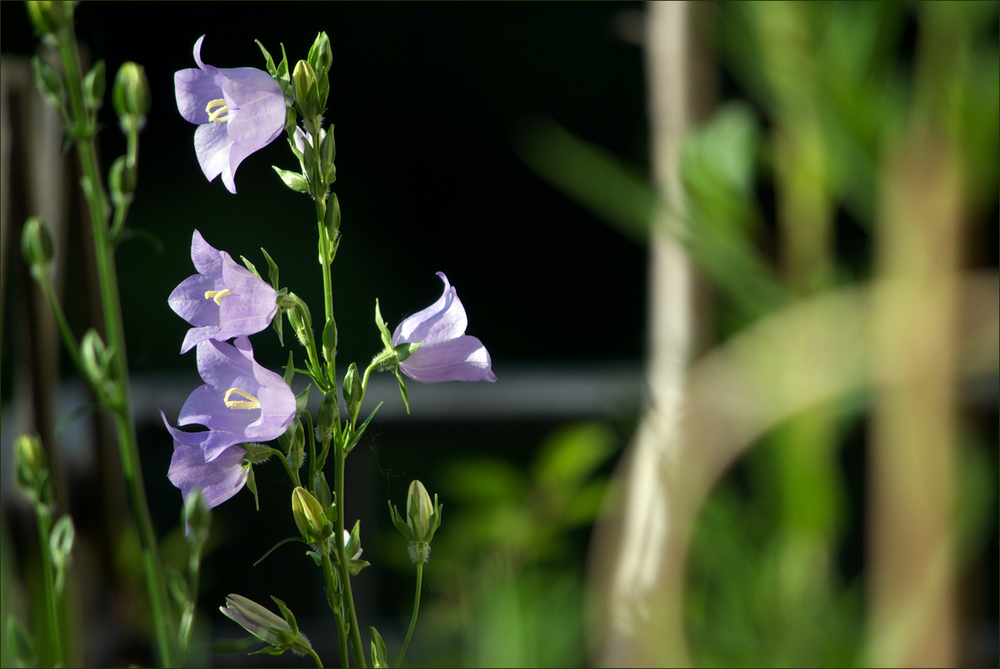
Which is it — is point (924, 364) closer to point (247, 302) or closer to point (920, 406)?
point (920, 406)

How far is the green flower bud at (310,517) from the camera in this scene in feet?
0.62

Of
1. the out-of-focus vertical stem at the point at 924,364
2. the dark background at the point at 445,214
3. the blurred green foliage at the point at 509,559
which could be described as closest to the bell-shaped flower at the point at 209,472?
the dark background at the point at 445,214

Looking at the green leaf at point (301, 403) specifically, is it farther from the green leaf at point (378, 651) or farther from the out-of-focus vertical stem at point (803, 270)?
the out-of-focus vertical stem at point (803, 270)

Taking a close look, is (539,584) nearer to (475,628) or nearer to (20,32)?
(475,628)

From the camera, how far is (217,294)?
214 mm

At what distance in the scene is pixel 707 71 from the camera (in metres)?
0.70

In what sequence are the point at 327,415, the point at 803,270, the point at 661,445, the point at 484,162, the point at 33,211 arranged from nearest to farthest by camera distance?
1. the point at 327,415
2. the point at 33,211
3. the point at 661,445
4. the point at 803,270
5. the point at 484,162

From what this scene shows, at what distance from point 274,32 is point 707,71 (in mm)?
407

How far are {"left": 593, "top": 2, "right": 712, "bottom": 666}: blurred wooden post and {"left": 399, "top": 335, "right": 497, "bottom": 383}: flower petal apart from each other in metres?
0.39

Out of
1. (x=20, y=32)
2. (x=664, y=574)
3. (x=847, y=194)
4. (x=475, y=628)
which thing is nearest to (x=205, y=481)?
(x=20, y=32)

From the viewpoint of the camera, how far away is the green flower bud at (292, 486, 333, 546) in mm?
190

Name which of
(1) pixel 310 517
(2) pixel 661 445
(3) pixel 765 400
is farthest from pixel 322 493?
(3) pixel 765 400

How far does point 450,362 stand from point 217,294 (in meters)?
0.06

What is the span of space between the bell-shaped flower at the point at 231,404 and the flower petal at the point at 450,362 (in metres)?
0.03
